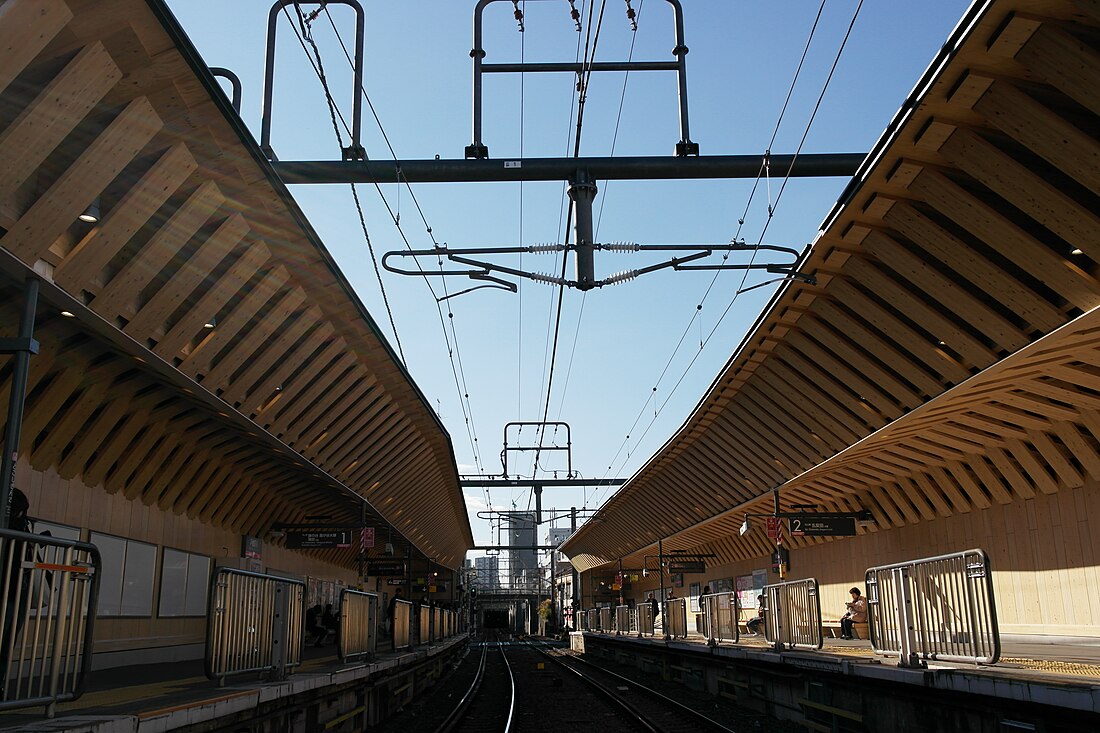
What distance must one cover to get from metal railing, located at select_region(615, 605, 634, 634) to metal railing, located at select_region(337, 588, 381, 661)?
2128cm

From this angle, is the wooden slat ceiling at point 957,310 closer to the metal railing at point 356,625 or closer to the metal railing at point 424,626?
the metal railing at point 356,625

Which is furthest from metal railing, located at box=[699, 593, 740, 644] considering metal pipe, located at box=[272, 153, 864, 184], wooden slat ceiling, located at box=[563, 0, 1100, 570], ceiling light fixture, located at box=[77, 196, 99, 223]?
ceiling light fixture, located at box=[77, 196, 99, 223]

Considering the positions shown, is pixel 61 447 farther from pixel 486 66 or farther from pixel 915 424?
pixel 915 424

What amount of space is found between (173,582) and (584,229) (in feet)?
35.2

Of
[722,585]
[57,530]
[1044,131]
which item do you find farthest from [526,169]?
A: [722,585]

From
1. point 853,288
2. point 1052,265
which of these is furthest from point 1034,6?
point 853,288

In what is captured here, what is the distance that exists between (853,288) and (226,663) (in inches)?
357

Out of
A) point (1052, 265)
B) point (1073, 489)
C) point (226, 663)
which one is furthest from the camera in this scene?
point (1073, 489)

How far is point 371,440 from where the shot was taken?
65.1ft

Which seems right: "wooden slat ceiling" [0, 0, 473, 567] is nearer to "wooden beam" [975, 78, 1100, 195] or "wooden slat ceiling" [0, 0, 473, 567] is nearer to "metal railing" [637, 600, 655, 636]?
"wooden beam" [975, 78, 1100, 195]

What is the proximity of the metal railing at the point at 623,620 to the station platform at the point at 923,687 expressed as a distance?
17.2 m

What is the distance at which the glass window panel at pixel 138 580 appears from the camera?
47.7 ft

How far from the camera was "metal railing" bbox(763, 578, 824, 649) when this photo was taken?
45.3 ft

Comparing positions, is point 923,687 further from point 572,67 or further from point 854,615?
point 854,615
